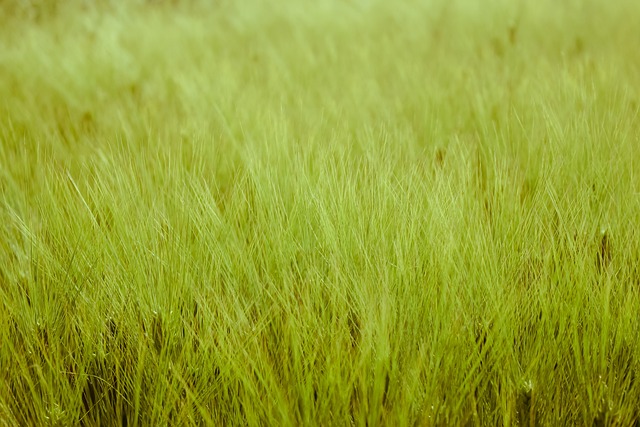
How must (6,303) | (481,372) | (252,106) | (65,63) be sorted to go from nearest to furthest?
(481,372)
(6,303)
(252,106)
(65,63)

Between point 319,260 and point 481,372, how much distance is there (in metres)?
0.41

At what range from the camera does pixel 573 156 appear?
4.69 feet

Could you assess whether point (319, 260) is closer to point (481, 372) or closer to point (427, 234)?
point (427, 234)

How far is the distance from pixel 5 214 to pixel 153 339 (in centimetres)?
74

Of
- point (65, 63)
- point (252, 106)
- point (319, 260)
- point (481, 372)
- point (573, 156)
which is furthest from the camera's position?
point (65, 63)

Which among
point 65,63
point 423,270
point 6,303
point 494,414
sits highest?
point 65,63

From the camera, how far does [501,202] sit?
1234mm

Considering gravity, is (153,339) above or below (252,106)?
below

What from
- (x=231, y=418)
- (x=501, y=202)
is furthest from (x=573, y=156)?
(x=231, y=418)

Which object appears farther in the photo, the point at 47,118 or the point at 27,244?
the point at 47,118

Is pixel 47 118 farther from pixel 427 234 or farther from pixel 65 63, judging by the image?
pixel 427 234

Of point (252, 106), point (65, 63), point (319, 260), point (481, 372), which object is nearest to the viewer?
point (481, 372)

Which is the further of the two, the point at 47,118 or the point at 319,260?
the point at 47,118

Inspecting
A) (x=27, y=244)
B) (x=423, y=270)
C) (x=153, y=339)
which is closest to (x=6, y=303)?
(x=27, y=244)
